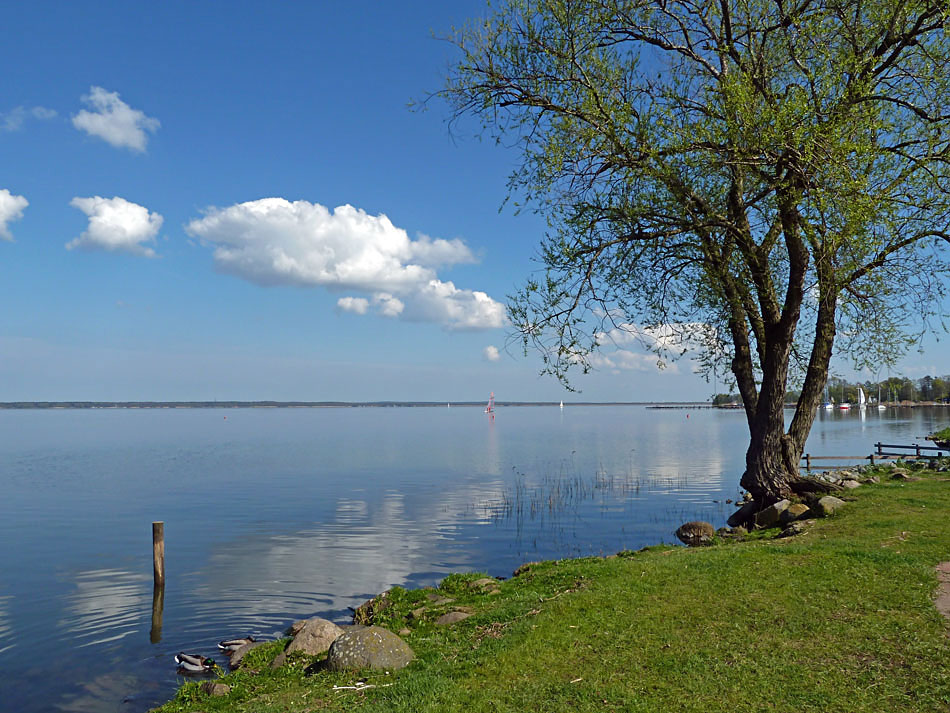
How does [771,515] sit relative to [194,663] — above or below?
above

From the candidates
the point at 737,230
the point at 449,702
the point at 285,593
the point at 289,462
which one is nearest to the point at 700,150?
the point at 737,230

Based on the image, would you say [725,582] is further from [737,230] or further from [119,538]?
[119,538]

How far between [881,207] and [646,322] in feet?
23.2

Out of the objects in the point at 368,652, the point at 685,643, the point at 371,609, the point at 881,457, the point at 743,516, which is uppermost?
the point at 881,457

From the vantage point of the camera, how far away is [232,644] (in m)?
15.2

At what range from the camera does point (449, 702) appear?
26.9 ft

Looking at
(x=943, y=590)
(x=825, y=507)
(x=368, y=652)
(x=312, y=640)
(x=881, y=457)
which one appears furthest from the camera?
(x=881, y=457)

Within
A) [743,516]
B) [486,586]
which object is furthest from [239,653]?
[743,516]

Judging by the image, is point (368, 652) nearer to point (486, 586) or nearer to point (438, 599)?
point (438, 599)

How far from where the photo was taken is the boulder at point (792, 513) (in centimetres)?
1927

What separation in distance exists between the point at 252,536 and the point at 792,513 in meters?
20.3

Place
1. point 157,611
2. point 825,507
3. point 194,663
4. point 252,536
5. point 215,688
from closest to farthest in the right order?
point 215,688 → point 194,663 → point 157,611 → point 825,507 → point 252,536

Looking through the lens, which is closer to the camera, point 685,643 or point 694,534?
point 685,643

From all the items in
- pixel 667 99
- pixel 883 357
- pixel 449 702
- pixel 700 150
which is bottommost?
pixel 449 702
